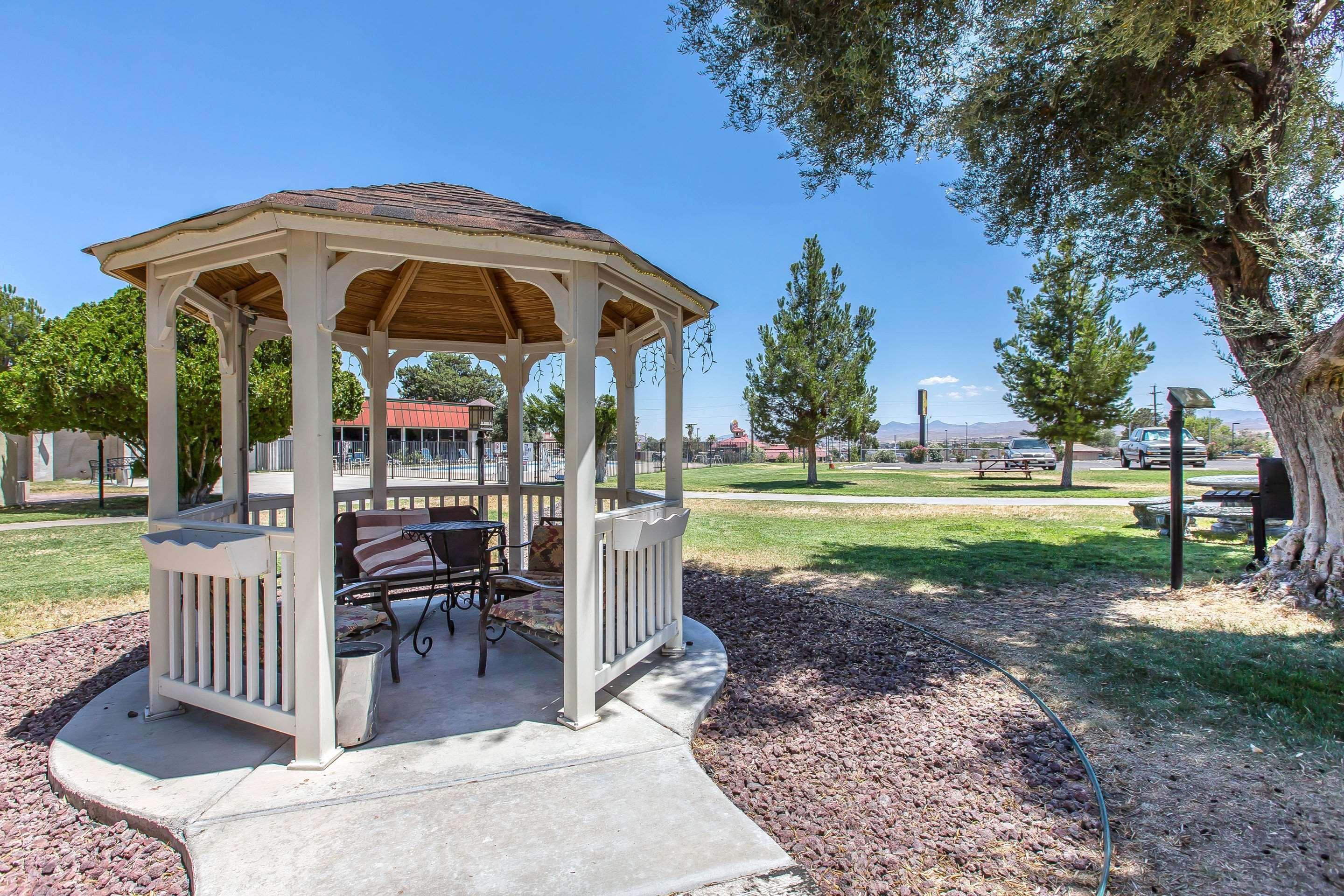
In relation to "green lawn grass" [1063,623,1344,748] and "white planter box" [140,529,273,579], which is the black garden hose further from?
"white planter box" [140,529,273,579]

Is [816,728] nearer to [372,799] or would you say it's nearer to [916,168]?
[372,799]

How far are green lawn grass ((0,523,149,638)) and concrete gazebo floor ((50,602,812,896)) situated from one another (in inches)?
115

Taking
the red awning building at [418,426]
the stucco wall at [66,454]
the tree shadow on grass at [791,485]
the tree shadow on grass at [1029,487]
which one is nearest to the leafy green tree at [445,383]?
the red awning building at [418,426]

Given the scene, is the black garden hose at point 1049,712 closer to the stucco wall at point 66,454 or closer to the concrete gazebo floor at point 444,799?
the concrete gazebo floor at point 444,799

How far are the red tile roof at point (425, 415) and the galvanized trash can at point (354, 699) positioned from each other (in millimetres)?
35617

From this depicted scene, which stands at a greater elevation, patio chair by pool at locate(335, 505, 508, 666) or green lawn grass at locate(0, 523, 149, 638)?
patio chair by pool at locate(335, 505, 508, 666)

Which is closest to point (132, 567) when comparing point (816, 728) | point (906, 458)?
point (816, 728)

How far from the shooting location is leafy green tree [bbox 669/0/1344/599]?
4.98m

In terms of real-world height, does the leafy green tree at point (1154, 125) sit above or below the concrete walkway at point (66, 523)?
above

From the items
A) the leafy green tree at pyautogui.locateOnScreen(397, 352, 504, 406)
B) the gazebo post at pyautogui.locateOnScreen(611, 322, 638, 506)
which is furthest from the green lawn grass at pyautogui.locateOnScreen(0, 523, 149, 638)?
the leafy green tree at pyautogui.locateOnScreen(397, 352, 504, 406)

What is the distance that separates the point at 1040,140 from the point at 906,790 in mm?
6494

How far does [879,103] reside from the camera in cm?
566

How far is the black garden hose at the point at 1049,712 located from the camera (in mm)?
2117

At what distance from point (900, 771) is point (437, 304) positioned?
4.75m
